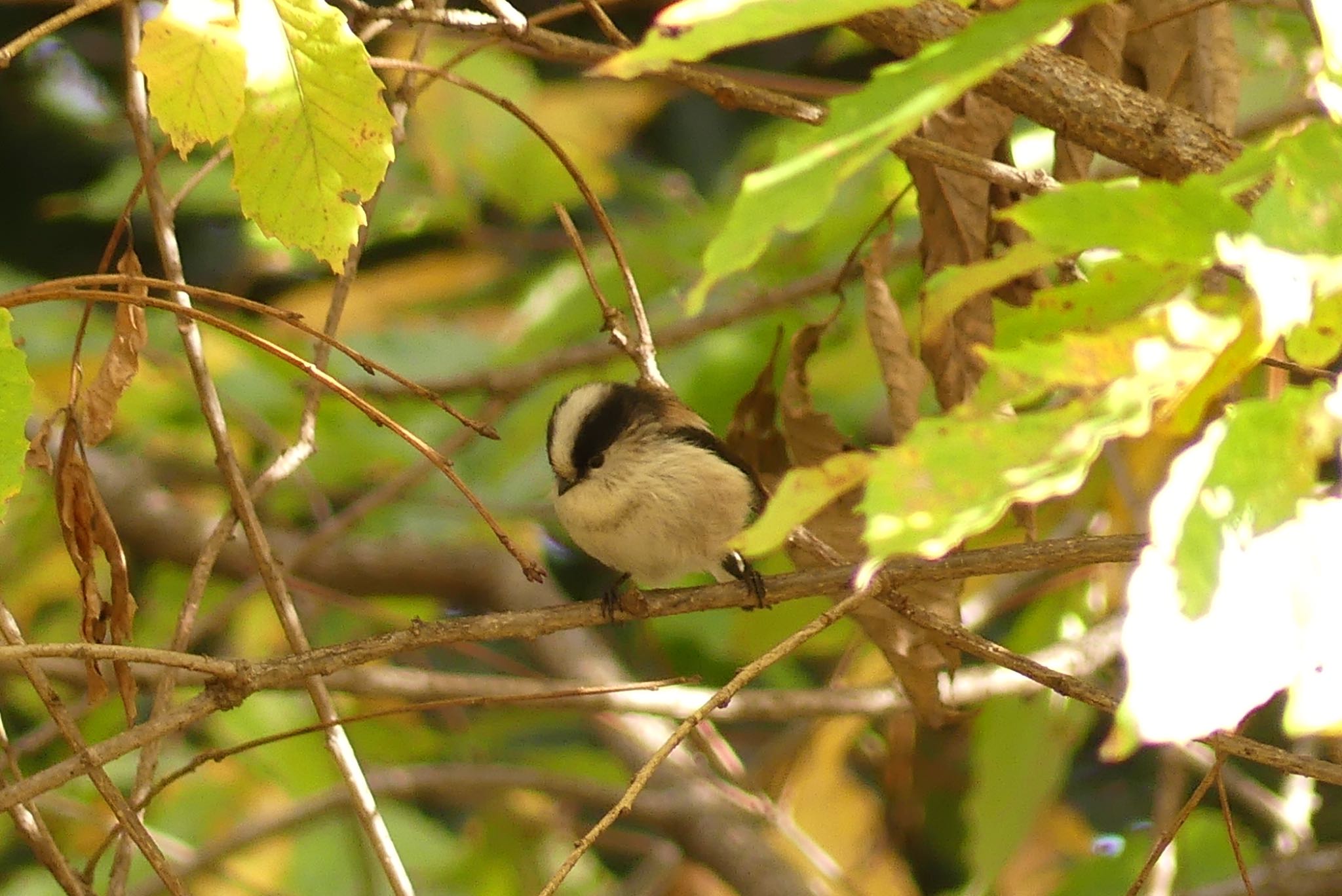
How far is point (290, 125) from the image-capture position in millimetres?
1649

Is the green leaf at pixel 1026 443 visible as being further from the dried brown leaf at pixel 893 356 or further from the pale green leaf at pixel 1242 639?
the dried brown leaf at pixel 893 356

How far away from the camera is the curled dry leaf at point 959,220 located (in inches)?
85.1

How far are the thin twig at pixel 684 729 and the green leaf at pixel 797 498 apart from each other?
0.45 m

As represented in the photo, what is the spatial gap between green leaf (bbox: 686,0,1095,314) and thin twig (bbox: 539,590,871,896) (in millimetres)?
576

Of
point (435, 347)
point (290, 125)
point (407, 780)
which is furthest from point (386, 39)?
point (290, 125)

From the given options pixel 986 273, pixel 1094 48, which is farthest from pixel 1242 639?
pixel 1094 48

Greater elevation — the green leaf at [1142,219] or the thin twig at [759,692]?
the green leaf at [1142,219]

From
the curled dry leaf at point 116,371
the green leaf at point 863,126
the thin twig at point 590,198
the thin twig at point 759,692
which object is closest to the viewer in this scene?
the green leaf at point 863,126

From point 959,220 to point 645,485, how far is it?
901 millimetres

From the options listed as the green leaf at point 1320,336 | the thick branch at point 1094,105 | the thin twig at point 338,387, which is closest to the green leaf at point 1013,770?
the thick branch at point 1094,105

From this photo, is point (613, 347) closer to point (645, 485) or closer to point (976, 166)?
point (645, 485)

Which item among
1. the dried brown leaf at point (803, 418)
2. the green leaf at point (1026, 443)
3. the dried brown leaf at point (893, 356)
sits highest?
the green leaf at point (1026, 443)

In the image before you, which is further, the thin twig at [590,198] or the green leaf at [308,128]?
the thin twig at [590,198]

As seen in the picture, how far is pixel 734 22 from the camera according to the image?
98 cm
